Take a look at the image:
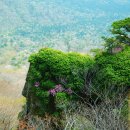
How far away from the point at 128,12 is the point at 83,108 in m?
172

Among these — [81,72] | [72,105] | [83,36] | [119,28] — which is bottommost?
[83,36]

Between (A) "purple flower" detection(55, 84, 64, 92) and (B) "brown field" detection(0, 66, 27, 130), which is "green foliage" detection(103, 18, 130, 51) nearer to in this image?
(A) "purple flower" detection(55, 84, 64, 92)

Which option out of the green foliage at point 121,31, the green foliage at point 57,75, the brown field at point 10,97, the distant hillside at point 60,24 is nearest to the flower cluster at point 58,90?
the green foliage at point 57,75

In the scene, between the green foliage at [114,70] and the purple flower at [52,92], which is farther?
the purple flower at [52,92]

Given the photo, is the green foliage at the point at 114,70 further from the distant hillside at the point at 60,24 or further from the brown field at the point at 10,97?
the distant hillside at the point at 60,24

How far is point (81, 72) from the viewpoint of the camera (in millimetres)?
20484

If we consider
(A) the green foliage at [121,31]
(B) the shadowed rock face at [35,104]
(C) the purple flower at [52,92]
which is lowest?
(B) the shadowed rock face at [35,104]

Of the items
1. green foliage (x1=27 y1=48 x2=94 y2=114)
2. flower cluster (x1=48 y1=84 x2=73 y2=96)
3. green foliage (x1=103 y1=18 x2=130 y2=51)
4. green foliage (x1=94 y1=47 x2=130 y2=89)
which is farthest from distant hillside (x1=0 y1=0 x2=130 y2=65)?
green foliage (x1=94 y1=47 x2=130 y2=89)

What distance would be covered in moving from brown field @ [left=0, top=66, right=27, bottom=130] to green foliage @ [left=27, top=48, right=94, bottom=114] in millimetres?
5263

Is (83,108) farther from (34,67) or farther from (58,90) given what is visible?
(34,67)

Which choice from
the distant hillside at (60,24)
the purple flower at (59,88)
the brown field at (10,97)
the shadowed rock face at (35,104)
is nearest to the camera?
the purple flower at (59,88)

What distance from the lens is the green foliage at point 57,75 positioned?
20.5 m

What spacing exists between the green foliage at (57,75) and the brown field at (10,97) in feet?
17.3

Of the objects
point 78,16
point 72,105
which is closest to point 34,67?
point 72,105
